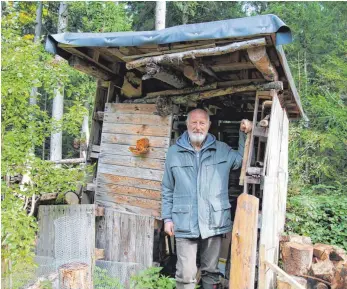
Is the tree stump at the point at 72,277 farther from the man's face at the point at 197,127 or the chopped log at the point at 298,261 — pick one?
the chopped log at the point at 298,261

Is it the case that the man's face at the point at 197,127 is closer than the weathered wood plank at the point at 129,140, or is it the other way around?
the man's face at the point at 197,127

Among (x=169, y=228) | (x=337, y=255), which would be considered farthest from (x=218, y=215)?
(x=337, y=255)

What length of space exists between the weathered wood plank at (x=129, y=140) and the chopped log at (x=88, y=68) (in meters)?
0.79

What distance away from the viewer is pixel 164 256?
16.2ft

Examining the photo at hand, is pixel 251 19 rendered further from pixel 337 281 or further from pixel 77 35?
pixel 337 281

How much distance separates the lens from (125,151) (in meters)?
4.71

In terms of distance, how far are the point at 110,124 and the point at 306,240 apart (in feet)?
10.9

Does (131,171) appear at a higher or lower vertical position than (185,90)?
lower

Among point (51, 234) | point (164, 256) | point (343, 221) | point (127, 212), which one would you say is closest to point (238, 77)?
point (127, 212)

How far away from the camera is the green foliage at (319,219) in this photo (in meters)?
6.44

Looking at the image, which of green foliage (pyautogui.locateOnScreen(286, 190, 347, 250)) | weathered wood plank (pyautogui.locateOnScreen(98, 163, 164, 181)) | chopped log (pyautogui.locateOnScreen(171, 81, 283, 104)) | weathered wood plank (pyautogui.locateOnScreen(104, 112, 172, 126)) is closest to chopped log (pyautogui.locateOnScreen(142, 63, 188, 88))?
chopped log (pyautogui.locateOnScreen(171, 81, 283, 104))

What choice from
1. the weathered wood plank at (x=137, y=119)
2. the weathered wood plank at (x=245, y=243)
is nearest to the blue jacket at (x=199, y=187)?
the weathered wood plank at (x=245, y=243)

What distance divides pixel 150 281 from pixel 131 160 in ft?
4.91

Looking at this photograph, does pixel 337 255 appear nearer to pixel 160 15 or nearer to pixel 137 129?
pixel 137 129
